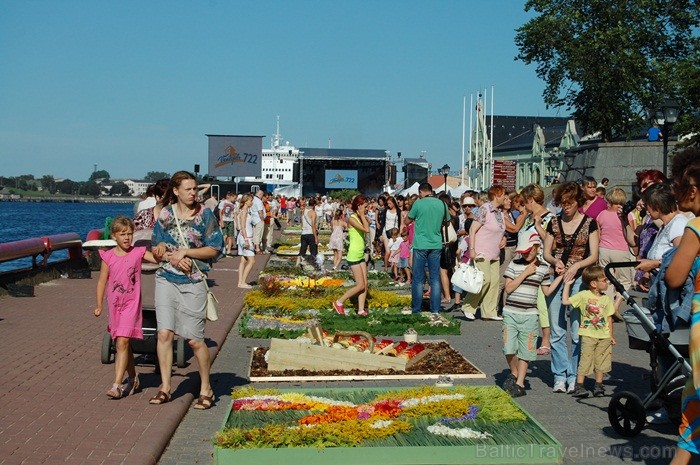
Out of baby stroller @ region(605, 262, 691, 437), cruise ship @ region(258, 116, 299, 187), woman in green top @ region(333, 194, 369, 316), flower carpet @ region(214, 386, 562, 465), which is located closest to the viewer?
flower carpet @ region(214, 386, 562, 465)

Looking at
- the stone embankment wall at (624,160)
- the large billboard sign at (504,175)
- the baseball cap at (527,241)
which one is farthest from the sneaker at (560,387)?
the large billboard sign at (504,175)

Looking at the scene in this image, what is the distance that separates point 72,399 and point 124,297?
39.7 inches

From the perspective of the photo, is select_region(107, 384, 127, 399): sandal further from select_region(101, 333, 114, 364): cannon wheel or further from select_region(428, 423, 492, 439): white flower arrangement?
select_region(428, 423, 492, 439): white flower arrangement

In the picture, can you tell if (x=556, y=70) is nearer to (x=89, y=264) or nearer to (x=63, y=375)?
(x=89, y=264)

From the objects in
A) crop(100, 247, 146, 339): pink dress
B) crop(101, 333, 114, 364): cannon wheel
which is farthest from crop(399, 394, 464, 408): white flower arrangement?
crop(101, 333, 114, 364): cannon wheel

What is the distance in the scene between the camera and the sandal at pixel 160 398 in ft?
28.0

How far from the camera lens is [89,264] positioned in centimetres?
2314

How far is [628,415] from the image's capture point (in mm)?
7621

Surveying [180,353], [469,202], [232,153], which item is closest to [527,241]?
[180,353]

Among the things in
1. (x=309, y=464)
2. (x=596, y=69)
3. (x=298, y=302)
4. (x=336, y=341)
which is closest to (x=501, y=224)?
(x=298, y=302)

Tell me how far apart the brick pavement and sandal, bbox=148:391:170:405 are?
0.07 m

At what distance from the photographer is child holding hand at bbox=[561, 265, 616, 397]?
9.21 m

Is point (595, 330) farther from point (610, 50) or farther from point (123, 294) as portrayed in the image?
point (610, 50)

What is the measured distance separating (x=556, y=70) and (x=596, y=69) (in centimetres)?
283
